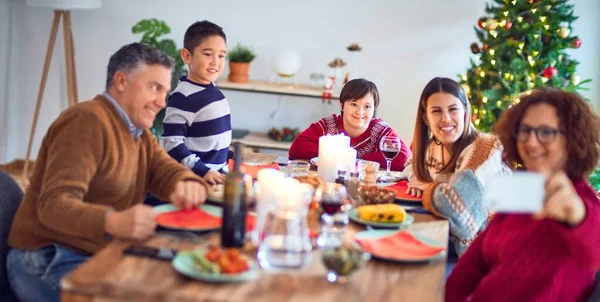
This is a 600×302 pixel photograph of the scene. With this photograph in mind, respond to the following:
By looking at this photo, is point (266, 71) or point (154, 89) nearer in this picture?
point (154, 89)

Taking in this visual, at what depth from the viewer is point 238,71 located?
222 inches

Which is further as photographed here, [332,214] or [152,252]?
[332,214]

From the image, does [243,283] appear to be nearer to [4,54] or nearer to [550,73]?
[550,73]

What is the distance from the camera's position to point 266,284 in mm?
1762

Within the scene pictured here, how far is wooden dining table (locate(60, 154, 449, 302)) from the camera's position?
1.70 m

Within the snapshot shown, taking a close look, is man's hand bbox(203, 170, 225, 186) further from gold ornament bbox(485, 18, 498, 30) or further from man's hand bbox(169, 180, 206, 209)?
gold ornament bbox(485, 18, 498, 30)

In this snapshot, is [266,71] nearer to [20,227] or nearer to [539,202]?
[20,227]

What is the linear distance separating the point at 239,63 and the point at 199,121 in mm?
2314

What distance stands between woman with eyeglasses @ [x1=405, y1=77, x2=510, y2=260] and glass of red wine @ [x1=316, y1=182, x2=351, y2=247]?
0.34 m

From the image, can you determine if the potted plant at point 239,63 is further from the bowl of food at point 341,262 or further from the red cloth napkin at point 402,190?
the bowl of food at point 341,262

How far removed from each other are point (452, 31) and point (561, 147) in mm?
3694

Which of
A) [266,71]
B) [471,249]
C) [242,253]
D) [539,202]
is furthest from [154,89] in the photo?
[266,71]

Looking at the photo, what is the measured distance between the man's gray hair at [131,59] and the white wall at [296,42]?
3.47m

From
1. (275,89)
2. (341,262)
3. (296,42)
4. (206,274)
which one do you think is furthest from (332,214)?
(296,42)
